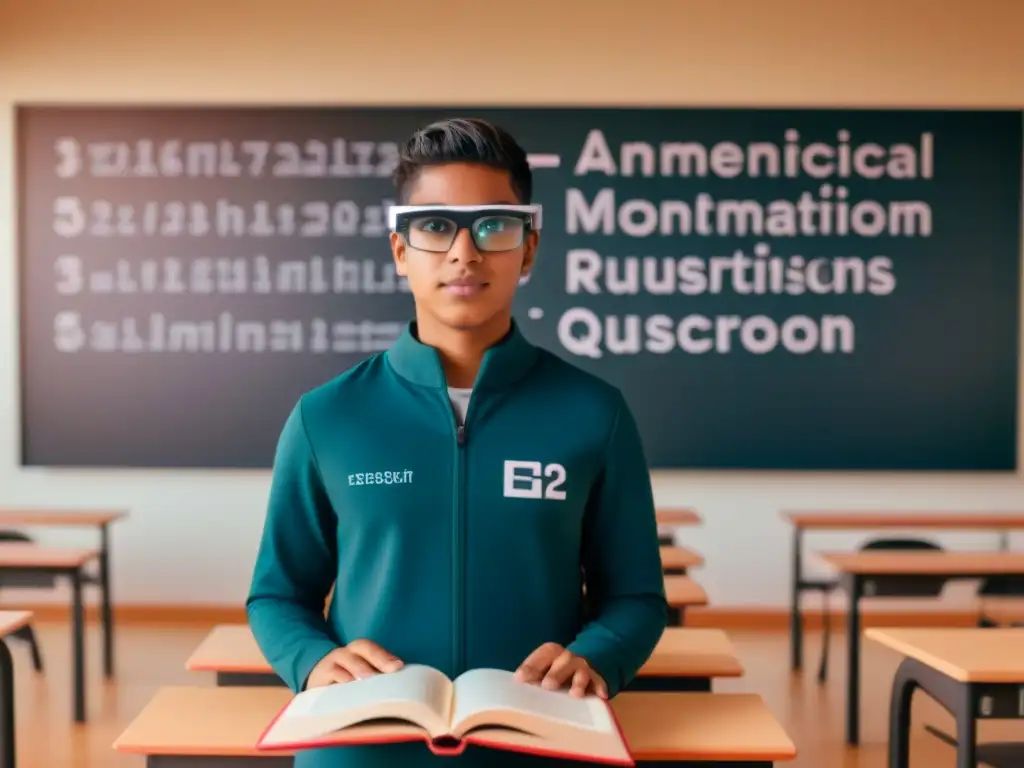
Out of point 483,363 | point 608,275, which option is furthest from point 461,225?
point 608,275

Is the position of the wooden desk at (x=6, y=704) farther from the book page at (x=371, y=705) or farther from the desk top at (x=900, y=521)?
the desk top at (x=900, y=521)

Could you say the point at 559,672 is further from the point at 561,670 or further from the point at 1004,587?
the point at 1004,587

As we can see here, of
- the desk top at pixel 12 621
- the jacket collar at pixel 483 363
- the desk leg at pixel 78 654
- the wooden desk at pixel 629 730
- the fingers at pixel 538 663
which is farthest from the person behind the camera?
the desk leg at pixel 78 654

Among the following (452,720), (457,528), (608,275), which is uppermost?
(608,275)

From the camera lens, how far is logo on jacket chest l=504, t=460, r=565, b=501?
1.20 m

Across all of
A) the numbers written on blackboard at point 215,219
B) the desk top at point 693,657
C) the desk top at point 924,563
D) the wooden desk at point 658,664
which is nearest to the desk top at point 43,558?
the wooden desk at point 658,664

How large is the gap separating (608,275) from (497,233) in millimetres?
3779

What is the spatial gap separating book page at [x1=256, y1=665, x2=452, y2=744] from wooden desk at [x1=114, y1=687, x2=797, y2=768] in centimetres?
58

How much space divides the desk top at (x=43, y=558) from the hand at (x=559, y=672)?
280 centimetres

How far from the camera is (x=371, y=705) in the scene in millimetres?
1033

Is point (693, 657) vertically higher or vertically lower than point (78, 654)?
higher

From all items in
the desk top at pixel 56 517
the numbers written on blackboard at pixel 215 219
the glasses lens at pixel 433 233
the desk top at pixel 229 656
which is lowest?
the desk top at pixel 56 517

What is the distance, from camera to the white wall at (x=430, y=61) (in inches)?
191

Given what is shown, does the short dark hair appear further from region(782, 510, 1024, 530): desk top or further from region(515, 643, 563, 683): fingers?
region(782, 510, 1024, 530): desk top
